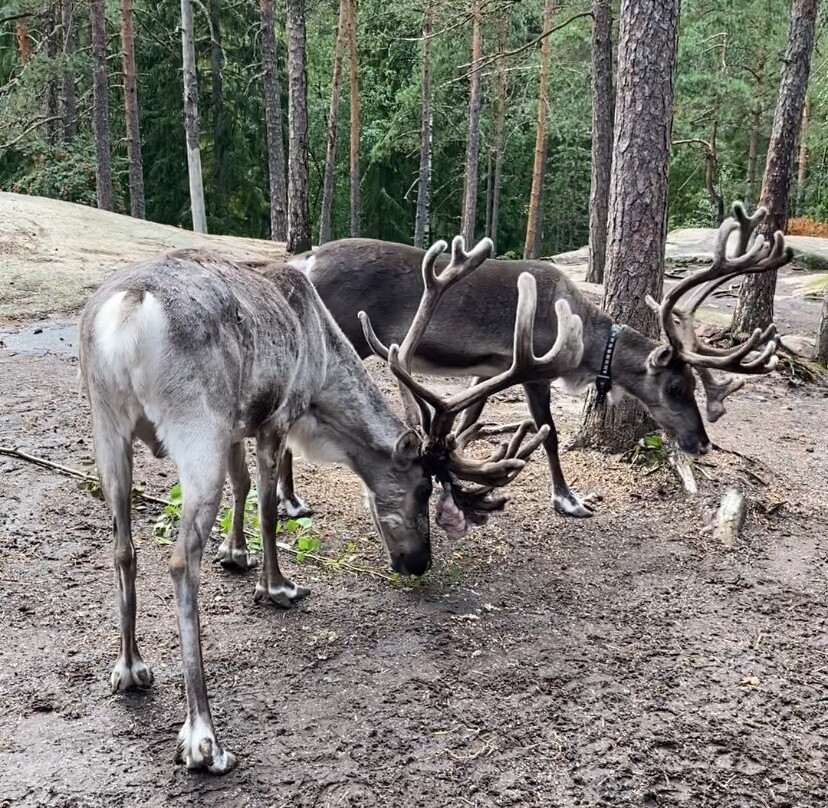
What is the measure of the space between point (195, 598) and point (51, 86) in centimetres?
2553

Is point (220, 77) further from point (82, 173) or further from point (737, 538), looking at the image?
point (737, 538)

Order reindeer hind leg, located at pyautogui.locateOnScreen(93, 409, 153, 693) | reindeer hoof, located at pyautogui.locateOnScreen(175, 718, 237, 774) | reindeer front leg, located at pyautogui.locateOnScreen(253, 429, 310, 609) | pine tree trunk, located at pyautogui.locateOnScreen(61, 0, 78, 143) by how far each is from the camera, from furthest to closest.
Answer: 1. pine tree trunk, located at pyautogui.locateOnScreen(61, 0, 78, 143)
2. reindeer front leg, located at pyautogui.locateOnScreen(253, 429, 310, 609)
3. reindeer hind leg, located at pyautogui.locateOnScreen(93, 409, 153, 693)
4. reindeer hoof, located at pyautogui.locateOnScreen(175, 718, 237, 774)

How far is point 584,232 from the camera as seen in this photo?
38.8 metres

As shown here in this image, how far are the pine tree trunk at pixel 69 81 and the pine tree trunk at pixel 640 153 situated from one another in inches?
788

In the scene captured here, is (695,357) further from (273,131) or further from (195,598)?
(273,131)

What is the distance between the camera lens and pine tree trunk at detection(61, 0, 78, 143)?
2302cm

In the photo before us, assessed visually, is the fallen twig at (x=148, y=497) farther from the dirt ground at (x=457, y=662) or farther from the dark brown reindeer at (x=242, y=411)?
the dark brown reindeer at (x=242, y=411)

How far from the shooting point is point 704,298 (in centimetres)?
605

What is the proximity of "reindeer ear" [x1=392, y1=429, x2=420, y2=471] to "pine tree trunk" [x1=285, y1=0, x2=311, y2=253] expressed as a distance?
13.0m

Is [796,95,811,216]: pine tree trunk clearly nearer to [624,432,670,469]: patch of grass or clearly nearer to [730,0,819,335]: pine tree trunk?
[730,0,819,335]: pine tree trunk

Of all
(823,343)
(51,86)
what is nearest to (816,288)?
(823,343)

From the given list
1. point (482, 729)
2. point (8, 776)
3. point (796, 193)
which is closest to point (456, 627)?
point (482, 729)

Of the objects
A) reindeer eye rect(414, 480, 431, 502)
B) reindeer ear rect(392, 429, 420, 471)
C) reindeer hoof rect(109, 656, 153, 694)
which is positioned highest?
reindeer ear rect(392, 429, 420, 471)

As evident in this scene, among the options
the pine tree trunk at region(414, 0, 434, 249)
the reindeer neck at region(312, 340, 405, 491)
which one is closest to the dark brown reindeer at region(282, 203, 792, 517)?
the reindeer neck at region(312, 340, 405, 491)
